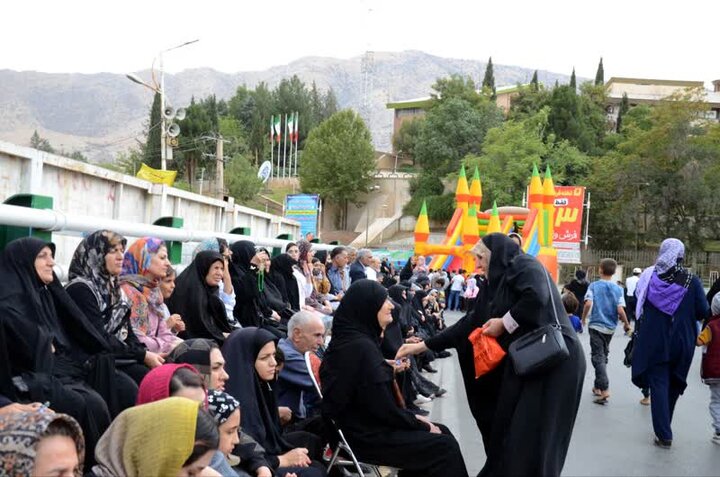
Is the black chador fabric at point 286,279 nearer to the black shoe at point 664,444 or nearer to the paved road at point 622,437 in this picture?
the paved road at point 622,437

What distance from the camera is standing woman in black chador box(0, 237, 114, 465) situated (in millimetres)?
3920

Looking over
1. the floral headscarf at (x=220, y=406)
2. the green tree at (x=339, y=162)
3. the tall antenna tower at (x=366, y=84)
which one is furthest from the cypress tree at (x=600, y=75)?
the floral headscarf at (x=220, y=406)

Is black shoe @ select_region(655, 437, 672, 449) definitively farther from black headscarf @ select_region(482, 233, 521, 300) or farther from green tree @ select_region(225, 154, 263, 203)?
green tree @ select_region(225, 154, 263, 203)

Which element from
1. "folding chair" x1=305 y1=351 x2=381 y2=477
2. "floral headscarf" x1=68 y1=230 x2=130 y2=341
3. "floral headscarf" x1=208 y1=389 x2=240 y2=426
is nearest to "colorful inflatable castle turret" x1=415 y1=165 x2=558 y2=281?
"folding chair" x1=305 y1=351 x2=381 y2=477

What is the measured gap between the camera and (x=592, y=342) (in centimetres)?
973

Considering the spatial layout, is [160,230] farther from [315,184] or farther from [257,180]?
[315,184]

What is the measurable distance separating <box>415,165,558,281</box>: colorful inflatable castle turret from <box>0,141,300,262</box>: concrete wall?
17.2 metres

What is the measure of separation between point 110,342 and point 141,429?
7.08 feet

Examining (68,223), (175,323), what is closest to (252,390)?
(175,323)

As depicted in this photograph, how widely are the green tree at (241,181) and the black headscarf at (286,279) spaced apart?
46.0 metres

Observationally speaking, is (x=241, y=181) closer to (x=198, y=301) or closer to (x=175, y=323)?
(x=198, y=301)

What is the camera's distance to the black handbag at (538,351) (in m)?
4.68

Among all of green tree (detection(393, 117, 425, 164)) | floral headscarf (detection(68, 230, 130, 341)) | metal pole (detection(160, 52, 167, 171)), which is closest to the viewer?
floral headscarf (detection(68, 230, 130, 341))

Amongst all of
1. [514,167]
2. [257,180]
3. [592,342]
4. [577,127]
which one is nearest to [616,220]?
[514,167]
